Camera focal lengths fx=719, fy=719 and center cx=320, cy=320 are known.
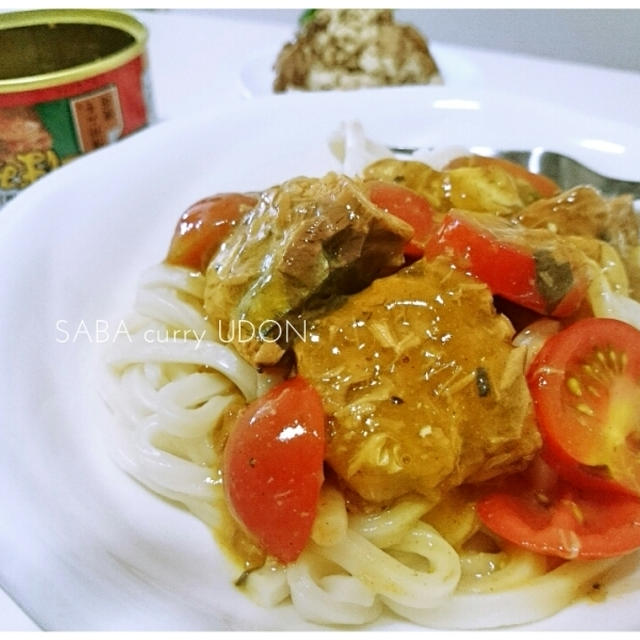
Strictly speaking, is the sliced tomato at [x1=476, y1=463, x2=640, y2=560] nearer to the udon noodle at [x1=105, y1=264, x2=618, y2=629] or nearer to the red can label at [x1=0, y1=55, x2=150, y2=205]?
the udon noodle at [x1=105, y1=264, x2=618, y2=629]

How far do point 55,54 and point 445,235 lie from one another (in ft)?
7.30

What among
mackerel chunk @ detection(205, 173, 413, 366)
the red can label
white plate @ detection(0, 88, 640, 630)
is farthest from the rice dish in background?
mackerel chunk @ detection(205, 173, 413, 366)

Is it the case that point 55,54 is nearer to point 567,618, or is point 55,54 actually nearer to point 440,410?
point 440,410

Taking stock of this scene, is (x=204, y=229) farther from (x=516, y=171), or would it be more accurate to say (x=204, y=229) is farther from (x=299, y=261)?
(x=516, y=171)

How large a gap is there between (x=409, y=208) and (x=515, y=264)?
1.43ft

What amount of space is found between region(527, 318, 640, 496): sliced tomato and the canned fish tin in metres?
2.03

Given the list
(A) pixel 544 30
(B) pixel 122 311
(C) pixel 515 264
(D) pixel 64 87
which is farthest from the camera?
(A) pixel 544 30

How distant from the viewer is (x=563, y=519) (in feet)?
6.01

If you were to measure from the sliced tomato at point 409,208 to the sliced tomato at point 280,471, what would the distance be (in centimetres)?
69

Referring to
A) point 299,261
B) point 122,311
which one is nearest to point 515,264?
point 299,261

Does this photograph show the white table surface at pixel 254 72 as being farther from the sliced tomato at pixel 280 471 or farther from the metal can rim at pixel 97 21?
the sliced tomato at pixel 280 471

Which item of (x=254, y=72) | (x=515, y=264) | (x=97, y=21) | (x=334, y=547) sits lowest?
(x=334, y=547)

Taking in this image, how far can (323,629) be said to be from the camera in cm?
178

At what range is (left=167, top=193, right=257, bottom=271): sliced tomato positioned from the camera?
2432mm
